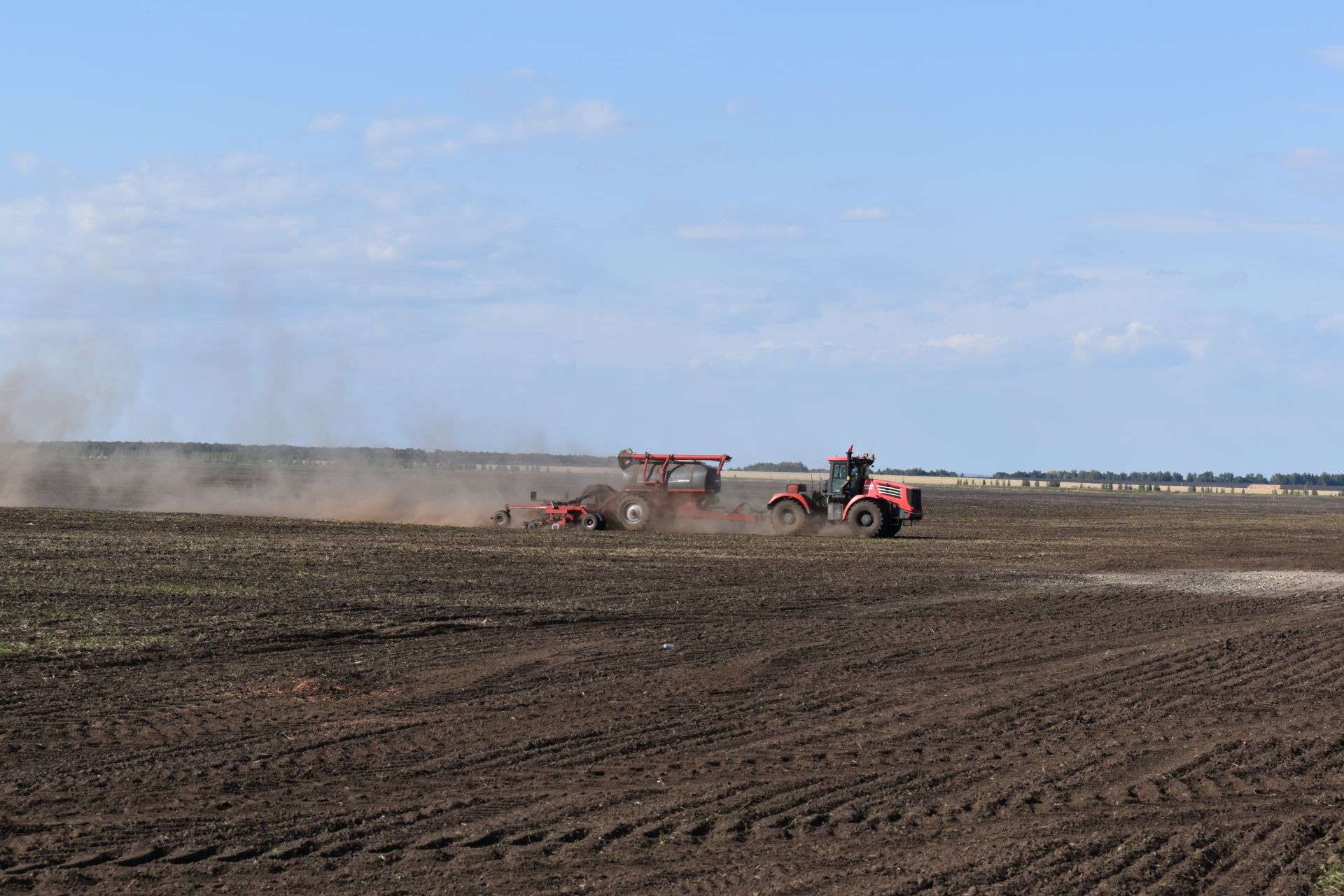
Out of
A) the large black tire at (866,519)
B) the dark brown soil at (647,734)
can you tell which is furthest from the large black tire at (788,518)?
the dark brown soil at (647,734)

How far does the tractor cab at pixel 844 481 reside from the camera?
3650cm

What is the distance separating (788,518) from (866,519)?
2086 mm

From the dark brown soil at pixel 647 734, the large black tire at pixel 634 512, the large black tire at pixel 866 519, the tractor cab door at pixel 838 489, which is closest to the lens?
the dark brown soil at pixel 647 734

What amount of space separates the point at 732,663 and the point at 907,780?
16.0 feet

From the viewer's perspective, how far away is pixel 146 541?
86.5 ft

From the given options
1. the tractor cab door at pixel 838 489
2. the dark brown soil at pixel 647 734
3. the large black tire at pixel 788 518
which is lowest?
the dark brown soil at pixel 647 734

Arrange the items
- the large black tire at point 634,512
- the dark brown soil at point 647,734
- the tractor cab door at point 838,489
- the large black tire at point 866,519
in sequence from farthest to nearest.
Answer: the tractor cab door at point 838,489 < the large black tire at point 866,519 < the large black tire at point 634,512 < the dark brown soil at point 647,734

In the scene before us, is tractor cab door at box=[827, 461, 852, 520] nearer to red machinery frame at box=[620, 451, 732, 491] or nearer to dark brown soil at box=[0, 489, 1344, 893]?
red machinery frame at box=[620, 451, 732, 491]

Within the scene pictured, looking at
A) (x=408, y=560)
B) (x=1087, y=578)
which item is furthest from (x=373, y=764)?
(x=1087, y=578)

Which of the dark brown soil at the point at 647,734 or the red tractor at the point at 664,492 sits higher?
the red tractor at the point at 664,492

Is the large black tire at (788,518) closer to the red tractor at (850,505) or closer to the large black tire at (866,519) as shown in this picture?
the red tractor at (850,505)

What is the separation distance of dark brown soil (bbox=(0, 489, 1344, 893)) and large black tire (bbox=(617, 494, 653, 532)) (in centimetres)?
1330

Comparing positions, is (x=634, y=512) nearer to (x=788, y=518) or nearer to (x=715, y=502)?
(x=715, y=502)

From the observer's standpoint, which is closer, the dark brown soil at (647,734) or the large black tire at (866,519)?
the dark brown soil at (647,734)
